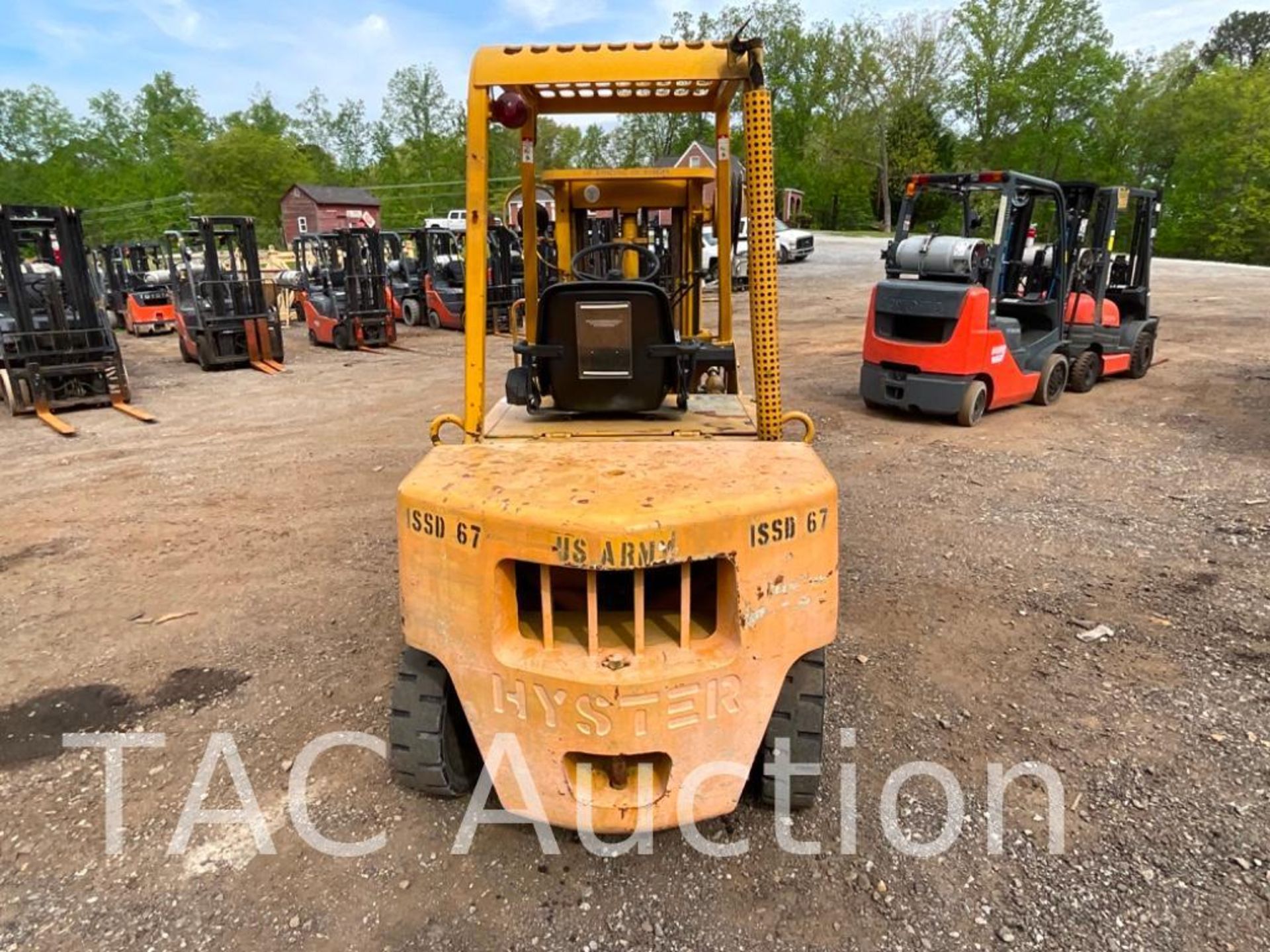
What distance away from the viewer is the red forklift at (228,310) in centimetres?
1343

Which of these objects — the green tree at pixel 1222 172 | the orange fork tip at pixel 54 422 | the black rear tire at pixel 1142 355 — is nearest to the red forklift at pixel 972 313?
the black rear tire at pixel 1142 355

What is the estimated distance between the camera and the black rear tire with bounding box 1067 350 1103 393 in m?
9.74

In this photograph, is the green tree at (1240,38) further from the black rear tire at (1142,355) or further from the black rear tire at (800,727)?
the black rear tire at (800,727)

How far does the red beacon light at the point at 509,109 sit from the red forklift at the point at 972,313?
6161mm

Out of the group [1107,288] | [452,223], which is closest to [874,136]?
[452,223]

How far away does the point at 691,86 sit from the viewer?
11.9 feet

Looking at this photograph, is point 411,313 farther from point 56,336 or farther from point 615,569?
point 615,569

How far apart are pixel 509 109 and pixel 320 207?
5300cm

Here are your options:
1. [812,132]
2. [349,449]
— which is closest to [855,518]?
[349,449]

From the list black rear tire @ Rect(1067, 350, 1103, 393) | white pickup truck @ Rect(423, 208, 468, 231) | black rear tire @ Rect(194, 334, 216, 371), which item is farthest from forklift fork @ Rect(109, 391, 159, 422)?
black rear tire @ Rect(1067, 350, 1103, 393)

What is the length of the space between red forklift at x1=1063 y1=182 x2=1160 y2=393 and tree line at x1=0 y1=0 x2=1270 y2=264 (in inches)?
893

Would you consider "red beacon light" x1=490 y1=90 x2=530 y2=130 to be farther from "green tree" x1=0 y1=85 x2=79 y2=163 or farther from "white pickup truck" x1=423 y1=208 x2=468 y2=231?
"green tree" x1=0 y1=85 x2=79 y2=163

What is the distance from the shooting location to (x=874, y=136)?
1826 inches

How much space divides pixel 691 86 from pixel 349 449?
5849 millimetres
